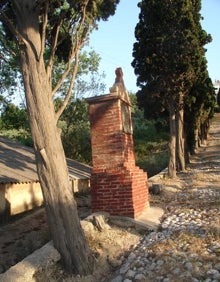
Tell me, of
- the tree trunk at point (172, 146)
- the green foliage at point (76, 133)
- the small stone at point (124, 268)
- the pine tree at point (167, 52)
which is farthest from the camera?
the green foliage at point (76, 133)

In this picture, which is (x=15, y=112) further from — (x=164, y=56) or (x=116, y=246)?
(x=116, y=246)

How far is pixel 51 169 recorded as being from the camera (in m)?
6.37

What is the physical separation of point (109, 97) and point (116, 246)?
11.5 ft

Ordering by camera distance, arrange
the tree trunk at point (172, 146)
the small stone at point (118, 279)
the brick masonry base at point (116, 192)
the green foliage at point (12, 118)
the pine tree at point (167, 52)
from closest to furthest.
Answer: the small stone at point (118, 279) → the brick masonry base at point (116, 192) → the tree trunk at point (172, 146) → the pine tree at point (167, 52) → the green foliage at point (12, 118)

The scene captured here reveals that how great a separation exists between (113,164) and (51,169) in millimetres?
3304

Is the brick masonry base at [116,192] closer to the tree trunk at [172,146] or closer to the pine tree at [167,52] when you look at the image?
the tree trunk at [172,146]

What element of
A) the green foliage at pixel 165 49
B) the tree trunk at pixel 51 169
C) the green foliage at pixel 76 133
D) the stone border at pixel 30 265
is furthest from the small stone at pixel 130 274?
the green foliage at pixel 76 133

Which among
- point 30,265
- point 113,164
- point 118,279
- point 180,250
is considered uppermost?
point 113,164

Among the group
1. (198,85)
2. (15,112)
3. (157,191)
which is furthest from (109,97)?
(15,112)

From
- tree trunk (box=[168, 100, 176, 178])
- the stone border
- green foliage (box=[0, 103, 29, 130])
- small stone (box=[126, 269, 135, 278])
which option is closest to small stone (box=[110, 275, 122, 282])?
small stone (box=[126, 269, 135, 278])

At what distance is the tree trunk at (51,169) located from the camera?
6.35 m

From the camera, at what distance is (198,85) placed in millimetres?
23266

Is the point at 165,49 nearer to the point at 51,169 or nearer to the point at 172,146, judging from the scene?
the point at 172,146

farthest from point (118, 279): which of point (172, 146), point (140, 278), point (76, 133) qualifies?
point (76, 133)
